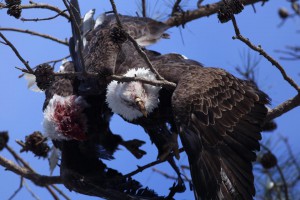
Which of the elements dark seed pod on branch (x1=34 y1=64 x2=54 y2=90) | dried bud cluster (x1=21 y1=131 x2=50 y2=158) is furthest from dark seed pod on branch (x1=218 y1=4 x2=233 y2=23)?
dried bud cluster (x1=21 y1=131 x2=50 y2=158)

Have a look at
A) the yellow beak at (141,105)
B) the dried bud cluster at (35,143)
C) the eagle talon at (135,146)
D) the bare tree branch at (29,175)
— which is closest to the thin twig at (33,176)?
the bare tree branch at (29,175)

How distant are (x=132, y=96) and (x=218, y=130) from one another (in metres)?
0.67

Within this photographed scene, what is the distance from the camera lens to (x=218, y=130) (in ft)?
12.4

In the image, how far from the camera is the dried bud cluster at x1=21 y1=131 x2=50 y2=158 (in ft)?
14.8

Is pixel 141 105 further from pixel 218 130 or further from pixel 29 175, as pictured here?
pixel 29 175

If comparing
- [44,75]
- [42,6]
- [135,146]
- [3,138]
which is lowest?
[44,75]

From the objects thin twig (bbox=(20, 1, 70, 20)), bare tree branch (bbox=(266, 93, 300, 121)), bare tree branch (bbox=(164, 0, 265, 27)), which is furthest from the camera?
bare tree branch (bbox=(164, 0, 265, 27))

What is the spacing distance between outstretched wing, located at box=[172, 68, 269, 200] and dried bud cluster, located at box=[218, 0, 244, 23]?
0.62 meters

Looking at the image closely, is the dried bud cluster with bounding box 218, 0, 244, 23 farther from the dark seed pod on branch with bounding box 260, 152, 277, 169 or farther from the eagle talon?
the eagle talon

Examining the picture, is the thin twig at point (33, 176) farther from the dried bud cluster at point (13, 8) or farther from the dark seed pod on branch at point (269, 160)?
the dark seed pod on branch at point (269, 160)

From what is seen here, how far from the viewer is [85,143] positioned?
459 centimetres

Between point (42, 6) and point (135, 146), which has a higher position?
point (42, 6)

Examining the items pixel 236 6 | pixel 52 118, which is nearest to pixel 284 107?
pixel 236 6

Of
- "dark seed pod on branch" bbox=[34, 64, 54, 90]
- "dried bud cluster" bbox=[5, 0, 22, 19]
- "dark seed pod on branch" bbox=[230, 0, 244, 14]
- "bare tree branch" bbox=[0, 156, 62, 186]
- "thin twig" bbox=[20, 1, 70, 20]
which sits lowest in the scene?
"dark seed pod on branch" bbox=[34, 64, 54, 90]
